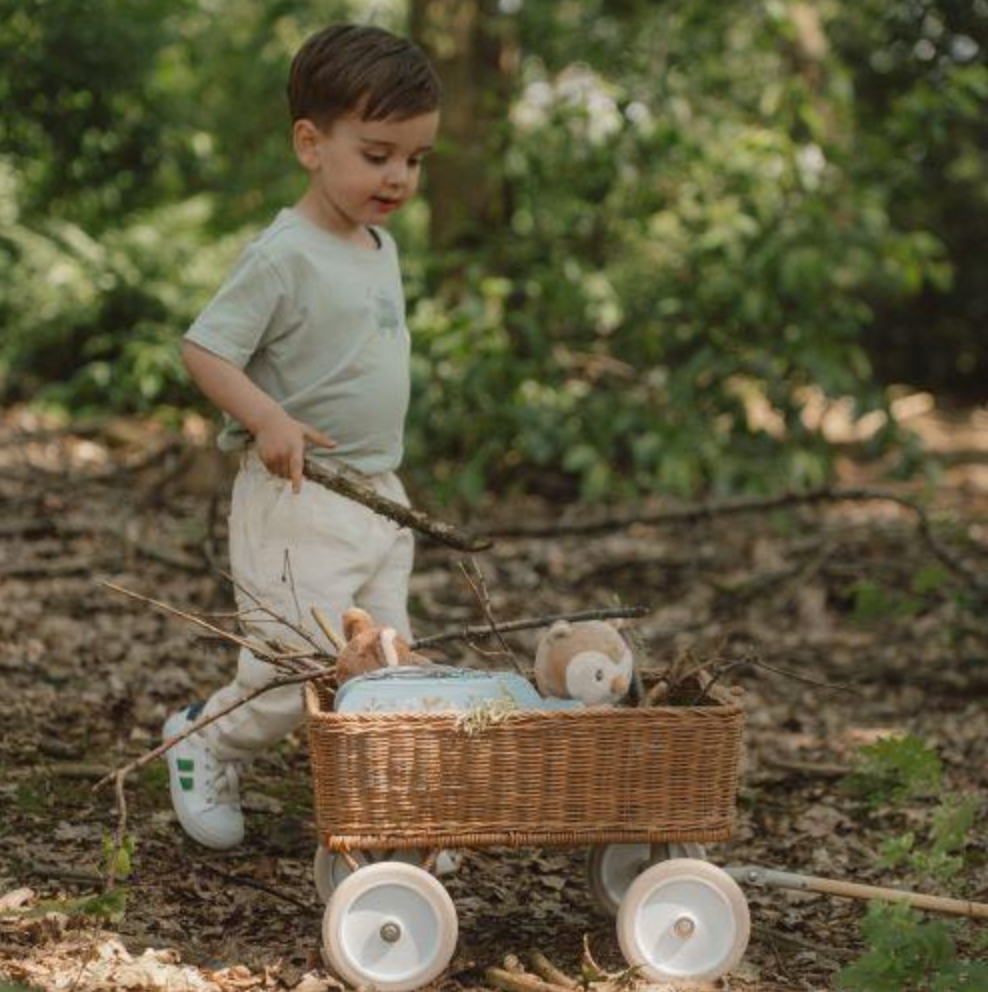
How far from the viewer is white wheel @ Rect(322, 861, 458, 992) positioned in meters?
2.86

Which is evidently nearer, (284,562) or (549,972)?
(549,972)

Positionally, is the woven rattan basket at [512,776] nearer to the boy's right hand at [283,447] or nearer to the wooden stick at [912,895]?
the wooden stick at [912,895]

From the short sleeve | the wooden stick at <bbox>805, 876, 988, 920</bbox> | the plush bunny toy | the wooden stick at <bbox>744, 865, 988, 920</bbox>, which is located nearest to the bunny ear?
the plush bunny toy

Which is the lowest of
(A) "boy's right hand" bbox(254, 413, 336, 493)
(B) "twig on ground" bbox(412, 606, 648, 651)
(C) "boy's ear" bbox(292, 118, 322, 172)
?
(B) "twig on ground" bbox(412, 606, 648, 651)

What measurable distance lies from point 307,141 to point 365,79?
0.70 ft

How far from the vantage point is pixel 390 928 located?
2873 millimetres

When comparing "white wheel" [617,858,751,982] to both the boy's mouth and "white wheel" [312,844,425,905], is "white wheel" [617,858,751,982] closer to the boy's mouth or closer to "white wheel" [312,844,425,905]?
"white wheel" [312,844,425,905]

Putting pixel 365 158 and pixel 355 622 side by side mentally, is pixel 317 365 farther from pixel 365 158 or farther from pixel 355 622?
pixel 355 622

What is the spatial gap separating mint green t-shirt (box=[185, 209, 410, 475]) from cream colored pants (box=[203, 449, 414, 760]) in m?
0.11

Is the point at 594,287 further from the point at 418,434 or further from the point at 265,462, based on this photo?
the point at 265,462

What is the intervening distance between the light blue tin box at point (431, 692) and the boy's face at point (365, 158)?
1015 millimetres

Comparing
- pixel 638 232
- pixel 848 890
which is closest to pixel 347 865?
pixel 848 890

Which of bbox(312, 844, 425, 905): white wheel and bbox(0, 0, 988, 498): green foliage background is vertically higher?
bbox(0, 0, 988, 498): green foliage background

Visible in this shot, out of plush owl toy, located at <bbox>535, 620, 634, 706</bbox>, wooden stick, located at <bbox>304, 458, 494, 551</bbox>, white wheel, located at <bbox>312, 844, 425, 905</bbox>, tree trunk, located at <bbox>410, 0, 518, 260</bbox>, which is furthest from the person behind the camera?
tree trunk, located at <bbox>410, 0, 518, 260</bbox>
